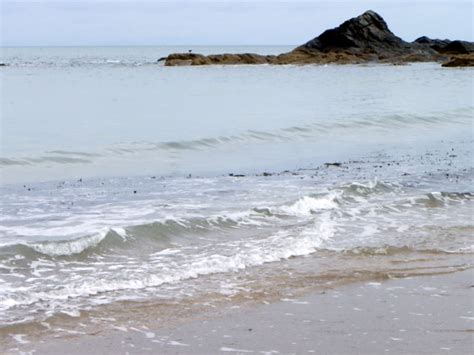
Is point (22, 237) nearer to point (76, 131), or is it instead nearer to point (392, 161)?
point (392, 161)

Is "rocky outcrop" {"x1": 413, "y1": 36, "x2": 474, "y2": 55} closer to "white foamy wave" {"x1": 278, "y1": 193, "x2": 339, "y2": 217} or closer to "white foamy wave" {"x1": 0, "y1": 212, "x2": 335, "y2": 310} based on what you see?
"white foamy wave" {"x1": 278, "y1": 193, "x2": 339, "y2": 217}

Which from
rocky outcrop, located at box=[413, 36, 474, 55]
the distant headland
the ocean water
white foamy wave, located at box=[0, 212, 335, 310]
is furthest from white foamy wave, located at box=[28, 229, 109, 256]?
rocky outcrop, located at box=[413, 36, 474, 55]

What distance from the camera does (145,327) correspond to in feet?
20.5

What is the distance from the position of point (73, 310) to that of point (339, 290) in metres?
2.46

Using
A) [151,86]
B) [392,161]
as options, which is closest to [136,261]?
[392,161]

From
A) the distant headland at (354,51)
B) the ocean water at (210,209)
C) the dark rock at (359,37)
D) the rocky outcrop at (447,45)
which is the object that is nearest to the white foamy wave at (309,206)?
the ocean water at (210,209)

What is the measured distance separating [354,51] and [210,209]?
80613mm

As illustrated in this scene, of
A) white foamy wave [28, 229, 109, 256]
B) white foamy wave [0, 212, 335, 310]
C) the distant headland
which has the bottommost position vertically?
white foamy wave [0, 212, 335, 310]

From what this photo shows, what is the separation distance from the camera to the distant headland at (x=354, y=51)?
3342 inches

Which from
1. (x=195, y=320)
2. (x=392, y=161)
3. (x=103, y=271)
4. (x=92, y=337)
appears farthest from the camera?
(x=392, y=161)

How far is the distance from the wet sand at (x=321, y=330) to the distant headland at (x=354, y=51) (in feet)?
250

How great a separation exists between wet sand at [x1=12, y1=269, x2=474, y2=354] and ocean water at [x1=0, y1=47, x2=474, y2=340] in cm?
37

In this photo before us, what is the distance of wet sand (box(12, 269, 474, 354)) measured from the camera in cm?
574

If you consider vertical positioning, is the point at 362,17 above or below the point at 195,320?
above
